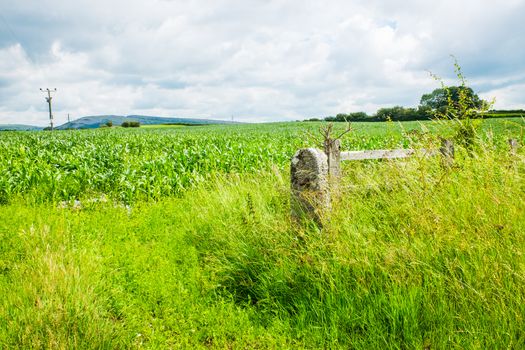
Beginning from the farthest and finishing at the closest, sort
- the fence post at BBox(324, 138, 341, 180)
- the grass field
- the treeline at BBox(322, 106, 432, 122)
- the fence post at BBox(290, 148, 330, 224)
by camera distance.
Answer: the treeline at BBox(322, 106, 432, 122) < the fence post at BBox(324, 138, 341, 180) < the fence post at BBox(290, 148, 330, 224) < the grass field

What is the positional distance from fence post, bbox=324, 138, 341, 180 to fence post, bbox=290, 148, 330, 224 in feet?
1.72

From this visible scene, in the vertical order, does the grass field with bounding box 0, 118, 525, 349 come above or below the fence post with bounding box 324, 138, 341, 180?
below

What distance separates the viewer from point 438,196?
418 centimetres

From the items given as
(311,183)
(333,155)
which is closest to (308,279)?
(311,183)

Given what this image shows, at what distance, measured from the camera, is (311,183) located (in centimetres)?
432

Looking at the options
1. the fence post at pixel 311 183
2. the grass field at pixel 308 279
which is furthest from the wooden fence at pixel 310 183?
the grass field at pixel 308 279

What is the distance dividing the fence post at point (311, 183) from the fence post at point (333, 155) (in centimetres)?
53

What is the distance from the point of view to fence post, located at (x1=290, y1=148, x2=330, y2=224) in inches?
167

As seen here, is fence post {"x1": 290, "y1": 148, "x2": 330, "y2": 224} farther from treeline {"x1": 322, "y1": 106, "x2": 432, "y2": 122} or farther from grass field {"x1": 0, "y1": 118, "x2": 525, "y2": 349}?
treeline {"x1": 322, "y1": 106, "x2": 432, "y2": 122}

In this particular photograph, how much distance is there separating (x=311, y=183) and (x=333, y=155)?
87cm

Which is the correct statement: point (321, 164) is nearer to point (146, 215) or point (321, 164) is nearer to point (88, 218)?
point (146, 215)

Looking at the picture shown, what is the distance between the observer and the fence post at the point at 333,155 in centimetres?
487

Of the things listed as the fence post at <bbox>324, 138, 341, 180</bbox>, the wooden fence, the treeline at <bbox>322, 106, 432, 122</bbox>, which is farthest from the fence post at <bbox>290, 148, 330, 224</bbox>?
the treeline at <bbox>322, 106, 432, 122</bbox>

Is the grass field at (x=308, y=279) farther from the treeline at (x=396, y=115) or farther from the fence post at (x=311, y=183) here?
the treeline at (x=396, y=115)
